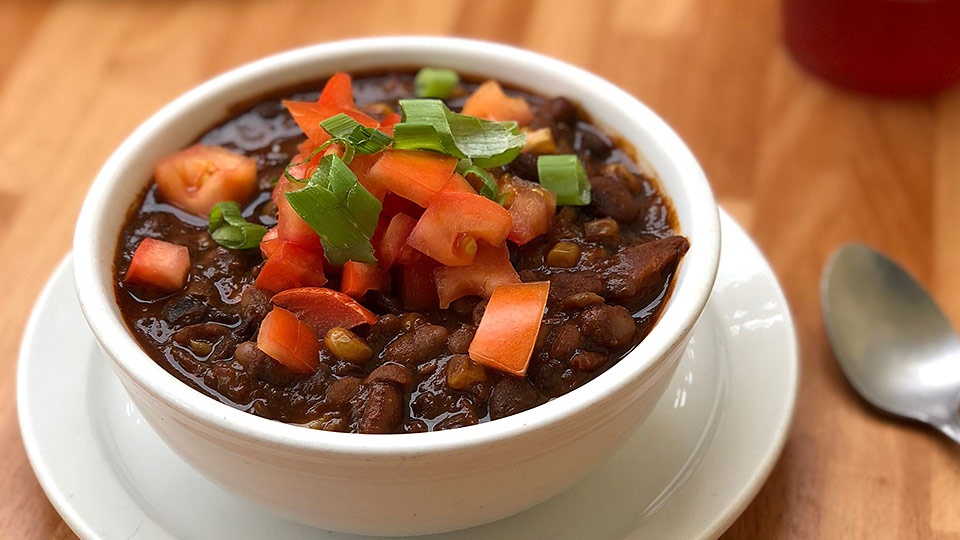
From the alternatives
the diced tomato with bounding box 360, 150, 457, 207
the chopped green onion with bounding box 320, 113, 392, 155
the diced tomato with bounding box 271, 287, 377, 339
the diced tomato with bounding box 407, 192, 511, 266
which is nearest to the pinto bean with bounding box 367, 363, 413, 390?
the diced tomato with bounding box 271, 287, 377, 339

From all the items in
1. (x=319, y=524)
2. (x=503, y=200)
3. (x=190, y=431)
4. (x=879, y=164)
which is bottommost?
(x=879, y=164)

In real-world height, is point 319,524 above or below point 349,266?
below

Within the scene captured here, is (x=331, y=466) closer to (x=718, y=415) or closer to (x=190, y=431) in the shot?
(x=190, y=431)

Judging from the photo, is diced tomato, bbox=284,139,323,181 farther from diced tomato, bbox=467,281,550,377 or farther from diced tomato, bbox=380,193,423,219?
diced tomato, bbox=467,281,550,377

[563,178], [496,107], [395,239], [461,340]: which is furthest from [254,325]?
[496,107]

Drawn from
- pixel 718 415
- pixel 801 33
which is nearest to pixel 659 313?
pixel 718 415

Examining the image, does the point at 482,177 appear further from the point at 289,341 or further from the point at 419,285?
the point at 289,341
